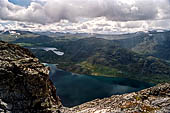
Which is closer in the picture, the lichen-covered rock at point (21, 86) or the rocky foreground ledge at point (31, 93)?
the rocky foreground ledge at point (31, 93)

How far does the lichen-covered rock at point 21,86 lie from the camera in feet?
148

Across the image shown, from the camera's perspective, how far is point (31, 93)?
48.8 meters

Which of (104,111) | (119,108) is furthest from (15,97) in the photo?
(119,108)

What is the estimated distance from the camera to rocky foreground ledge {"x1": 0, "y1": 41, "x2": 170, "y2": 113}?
41.3m

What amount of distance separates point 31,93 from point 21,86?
3568 millimetres

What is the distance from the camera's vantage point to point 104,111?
3797 cm

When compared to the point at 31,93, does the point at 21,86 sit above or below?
above

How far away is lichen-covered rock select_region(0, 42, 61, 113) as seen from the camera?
4519 centimetres

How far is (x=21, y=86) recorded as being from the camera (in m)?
48.2

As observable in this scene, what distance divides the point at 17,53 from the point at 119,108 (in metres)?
38.1

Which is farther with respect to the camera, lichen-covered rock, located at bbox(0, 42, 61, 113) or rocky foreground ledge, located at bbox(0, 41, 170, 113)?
lichen-covered rock, located at bbox(0, 42, 61, 113)

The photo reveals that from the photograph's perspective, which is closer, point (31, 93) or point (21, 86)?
point (21, 86)

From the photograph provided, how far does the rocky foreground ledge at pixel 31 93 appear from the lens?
41312mm

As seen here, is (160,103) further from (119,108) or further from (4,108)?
(4,108)
